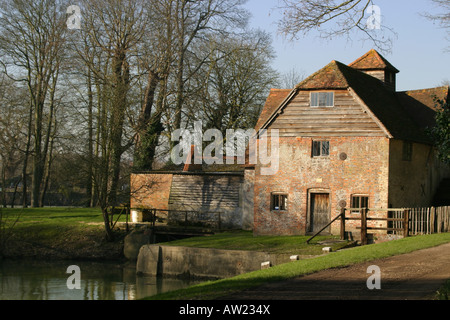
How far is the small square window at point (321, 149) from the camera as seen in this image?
30609 mm

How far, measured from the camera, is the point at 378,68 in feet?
127

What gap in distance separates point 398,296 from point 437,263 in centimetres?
532

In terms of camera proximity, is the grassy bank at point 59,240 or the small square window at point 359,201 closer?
the small square window at point 359,201

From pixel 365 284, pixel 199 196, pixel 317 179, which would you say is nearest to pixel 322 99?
pixel 317 179

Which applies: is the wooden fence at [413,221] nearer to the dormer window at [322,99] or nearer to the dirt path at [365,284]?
the dormer window at [322,99]

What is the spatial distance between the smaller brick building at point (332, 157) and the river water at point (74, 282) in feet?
23.1

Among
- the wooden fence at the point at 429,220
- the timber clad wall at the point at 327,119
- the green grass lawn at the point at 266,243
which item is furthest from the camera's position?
the timber clad wall at the point at 327,119

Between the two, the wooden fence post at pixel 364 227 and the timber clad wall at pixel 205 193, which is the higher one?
the timber clad wall at pixel 205 193

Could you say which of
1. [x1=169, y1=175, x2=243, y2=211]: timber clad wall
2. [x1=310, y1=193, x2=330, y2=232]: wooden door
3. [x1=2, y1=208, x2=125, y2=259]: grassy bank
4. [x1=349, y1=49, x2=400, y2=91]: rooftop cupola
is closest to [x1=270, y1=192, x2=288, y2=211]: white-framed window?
[x1=310, y1=193, x2=330, y2=232]: wooden door

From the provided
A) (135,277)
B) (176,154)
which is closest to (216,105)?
(176,154)

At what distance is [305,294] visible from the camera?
12461 mm

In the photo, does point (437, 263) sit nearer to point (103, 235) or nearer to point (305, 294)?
point (305, 294)

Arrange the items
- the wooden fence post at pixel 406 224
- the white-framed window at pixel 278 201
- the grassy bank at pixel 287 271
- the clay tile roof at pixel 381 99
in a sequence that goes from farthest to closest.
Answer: the white-framed window at pixel 278 201
the clay tile roof at pixel 381 99
the wooden fence post at pixel 406 224
the grassy bank at pixel 287 271

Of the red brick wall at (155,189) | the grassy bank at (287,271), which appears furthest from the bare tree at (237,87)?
the grassy bank at (287,271)
